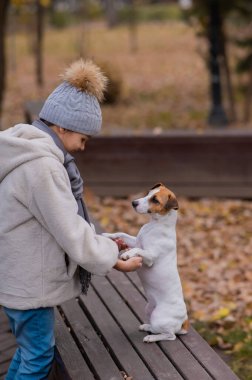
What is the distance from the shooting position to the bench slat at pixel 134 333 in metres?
3.19

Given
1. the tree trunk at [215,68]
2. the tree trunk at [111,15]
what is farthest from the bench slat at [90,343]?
the tree trunk at [111,15]

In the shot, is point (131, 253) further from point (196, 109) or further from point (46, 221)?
point (196, 109)

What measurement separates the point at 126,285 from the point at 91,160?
4082 millimetres

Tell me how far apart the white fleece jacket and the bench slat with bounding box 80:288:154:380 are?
0.41 meters

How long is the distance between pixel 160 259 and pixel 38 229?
59 cm

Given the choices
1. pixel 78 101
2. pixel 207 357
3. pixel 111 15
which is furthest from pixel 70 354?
pixel 111 15

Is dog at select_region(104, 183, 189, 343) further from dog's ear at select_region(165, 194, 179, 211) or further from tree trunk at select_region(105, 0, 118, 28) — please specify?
tree trunk at select_region(105, 0, 118, 28)

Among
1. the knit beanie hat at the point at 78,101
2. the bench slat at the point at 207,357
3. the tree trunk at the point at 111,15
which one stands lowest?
the tree trunk at the point at 111,15

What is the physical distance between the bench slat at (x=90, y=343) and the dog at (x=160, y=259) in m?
0.23

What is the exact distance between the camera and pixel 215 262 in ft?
21.7

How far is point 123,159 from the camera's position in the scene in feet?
27.2

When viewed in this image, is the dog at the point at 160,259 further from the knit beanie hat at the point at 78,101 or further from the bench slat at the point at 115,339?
the knit beanie hat at the point at 78,101

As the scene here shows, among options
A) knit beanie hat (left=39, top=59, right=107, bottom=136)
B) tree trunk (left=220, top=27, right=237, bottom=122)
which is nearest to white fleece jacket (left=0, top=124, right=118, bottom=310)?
knit beanie hat (left=39, top=59, right=107, bottom=136)

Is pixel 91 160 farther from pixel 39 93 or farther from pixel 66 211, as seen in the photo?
pixel 39 93
